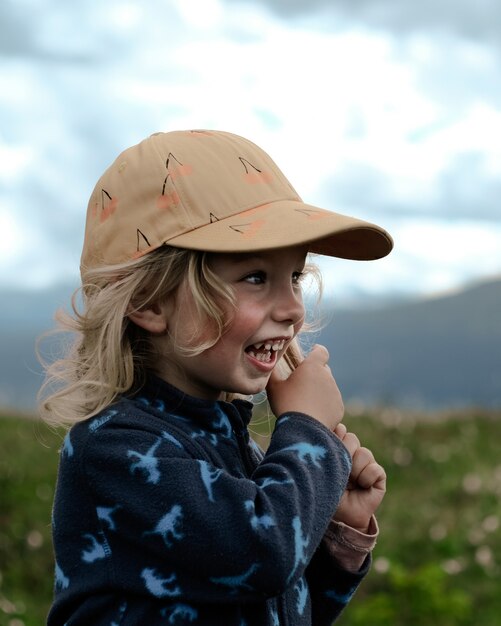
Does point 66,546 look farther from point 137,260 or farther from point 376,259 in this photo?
point 376,259

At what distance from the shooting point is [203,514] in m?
2.28

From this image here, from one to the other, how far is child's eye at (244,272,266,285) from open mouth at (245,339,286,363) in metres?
0.15

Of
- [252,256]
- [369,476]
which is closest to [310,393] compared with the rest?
[369,476]

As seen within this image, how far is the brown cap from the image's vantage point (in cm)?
250

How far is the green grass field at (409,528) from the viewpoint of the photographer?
600 cm

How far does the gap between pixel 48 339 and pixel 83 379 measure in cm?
44

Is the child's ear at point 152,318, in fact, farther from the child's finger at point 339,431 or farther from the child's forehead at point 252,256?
the child's finger at point 339,431

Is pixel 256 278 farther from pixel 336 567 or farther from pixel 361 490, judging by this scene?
pixel 336 567

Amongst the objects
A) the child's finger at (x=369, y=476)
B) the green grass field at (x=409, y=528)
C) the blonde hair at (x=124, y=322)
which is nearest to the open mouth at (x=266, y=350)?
the blonde hair at (x=124, y=322)

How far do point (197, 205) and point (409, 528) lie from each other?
497 centimetres

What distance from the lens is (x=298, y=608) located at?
2660 millimetres

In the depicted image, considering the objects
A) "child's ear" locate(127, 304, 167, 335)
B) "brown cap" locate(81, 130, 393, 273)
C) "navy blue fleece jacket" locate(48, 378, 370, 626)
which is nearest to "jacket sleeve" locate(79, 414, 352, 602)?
"navy blue fleece jacket" locate(48, 378, 370, 626)

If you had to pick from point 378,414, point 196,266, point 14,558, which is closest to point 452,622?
point 14,558

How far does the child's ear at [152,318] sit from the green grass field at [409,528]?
2.66 meters
